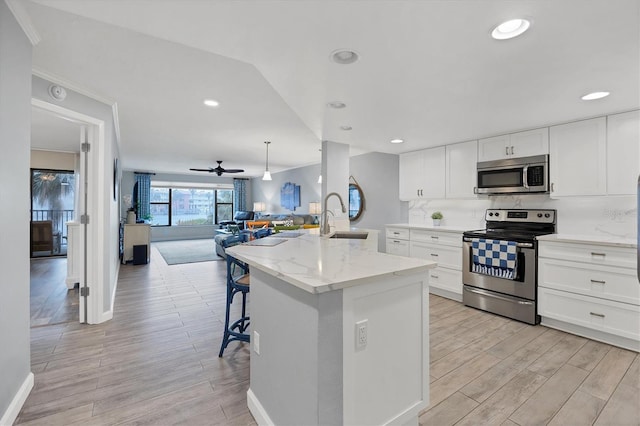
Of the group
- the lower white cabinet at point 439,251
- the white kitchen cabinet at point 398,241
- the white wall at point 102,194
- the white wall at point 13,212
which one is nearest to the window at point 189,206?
the white wall at point 102,194

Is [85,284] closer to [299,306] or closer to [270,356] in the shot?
[270,356]

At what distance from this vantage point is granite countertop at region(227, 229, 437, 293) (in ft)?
4.04

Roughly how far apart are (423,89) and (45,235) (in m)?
8.37

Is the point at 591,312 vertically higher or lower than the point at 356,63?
lower

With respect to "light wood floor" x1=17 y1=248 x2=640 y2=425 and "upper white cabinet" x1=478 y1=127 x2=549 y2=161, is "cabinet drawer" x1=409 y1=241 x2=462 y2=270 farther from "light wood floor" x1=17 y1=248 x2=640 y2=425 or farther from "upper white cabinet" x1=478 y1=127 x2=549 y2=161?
"upper white cabinet" x1=478 y1=127 x2=549 y2=161

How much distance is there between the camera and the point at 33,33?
1785 mm

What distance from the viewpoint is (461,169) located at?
4109 millimetres

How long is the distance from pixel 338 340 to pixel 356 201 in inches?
195

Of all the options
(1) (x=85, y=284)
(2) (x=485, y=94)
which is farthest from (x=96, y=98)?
(2) (x=485, y=94)

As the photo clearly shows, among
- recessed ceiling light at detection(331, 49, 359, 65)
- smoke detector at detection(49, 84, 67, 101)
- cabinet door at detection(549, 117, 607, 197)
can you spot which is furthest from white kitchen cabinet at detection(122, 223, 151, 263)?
cabinet door at detection(549, 117, 607, 197)

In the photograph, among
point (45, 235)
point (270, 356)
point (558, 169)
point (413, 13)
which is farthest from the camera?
point (45, 235)

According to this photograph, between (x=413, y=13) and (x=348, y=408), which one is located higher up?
(x=413, y=13)

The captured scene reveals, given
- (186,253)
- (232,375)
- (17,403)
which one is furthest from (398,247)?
(186,253)

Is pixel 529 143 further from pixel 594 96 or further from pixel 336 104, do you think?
pixel 336 104
